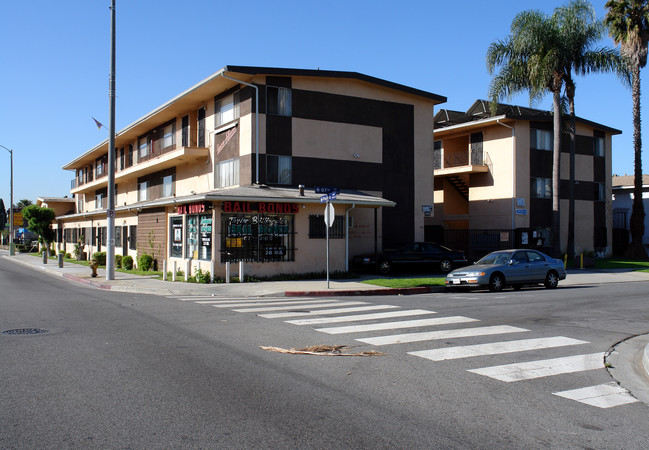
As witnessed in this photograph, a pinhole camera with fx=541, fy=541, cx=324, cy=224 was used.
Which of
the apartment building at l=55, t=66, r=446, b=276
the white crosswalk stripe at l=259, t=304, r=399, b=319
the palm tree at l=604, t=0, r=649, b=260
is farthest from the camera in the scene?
the palm tree at l=604, t=0, r=649, b=260

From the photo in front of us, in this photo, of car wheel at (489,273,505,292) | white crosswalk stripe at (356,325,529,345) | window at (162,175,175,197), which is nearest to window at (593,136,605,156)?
car wheel at (489,273,505,292)

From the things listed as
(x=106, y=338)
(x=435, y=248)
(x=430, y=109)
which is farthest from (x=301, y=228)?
(x=106, y=338)

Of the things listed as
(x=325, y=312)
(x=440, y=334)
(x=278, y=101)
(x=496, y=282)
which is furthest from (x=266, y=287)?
(x=440, y=334)

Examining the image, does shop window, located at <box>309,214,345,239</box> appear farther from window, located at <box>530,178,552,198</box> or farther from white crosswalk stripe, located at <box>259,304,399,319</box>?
window, located at <box>530,178,552,198</box>

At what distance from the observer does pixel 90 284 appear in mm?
22078

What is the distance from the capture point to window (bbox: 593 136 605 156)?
123 ft

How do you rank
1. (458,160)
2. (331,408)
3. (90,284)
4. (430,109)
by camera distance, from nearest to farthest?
(331,408) → (90,284) → (430,109) → (458,160)

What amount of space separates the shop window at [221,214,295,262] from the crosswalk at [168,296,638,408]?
5860mm

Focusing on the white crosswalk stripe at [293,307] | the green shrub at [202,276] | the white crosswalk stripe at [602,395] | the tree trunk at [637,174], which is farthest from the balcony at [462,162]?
the white crosswalk stripe at [602,395]

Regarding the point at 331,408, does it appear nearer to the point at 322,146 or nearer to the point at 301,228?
the point at 301,228

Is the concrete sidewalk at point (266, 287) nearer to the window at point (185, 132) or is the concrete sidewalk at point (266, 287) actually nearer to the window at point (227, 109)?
the window at point (227, 109)

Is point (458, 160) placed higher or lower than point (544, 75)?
lower

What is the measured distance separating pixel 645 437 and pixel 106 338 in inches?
310

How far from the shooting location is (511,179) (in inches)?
1319
